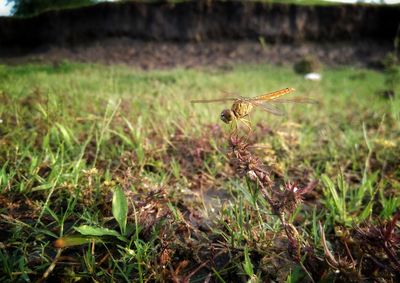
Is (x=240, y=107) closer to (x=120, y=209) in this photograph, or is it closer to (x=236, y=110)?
(x=236, y=110)

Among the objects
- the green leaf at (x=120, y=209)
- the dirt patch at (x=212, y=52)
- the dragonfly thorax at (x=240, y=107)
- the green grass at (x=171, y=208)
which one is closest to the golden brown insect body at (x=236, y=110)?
the dragonfly thorax at (x=240, y=107)

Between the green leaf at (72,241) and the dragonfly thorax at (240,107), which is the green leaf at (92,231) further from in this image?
the dragonfly thorax at (240,107)

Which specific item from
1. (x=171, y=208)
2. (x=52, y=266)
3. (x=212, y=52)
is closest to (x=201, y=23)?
(x=212, y=52)

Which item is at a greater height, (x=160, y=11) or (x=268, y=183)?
(x=160, y=11)

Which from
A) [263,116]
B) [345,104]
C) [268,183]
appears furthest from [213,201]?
[345,104]

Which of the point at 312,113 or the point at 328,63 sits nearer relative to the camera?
the point at 312,113

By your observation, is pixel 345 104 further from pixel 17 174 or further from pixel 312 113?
pixel 17 174

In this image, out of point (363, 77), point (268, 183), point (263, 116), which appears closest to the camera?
point (268, 183)
